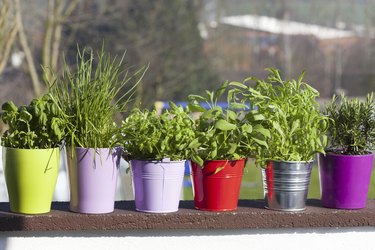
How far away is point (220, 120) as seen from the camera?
2133mm

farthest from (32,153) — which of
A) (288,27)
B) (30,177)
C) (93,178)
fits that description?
(288,27)

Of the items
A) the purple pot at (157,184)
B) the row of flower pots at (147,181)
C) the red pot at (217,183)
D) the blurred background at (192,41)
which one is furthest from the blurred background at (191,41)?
the red pot at (217,183)

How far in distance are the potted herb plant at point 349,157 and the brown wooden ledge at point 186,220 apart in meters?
0.05

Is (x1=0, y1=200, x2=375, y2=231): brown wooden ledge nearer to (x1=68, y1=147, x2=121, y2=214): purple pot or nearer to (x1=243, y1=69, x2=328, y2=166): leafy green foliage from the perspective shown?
(x1=68, y1=147, x2=121, y2=214): purple pot

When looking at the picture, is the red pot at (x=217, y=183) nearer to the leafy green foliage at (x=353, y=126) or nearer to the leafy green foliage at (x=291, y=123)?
the leafy green foliage at (x=291, y=123)

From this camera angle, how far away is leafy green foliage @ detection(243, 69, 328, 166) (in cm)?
219

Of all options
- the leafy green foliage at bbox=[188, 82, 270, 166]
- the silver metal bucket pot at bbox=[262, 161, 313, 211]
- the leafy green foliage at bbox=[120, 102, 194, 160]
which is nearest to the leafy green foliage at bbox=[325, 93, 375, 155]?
the silver metal bucket pot at bbox=[262, 161, 313, 211]

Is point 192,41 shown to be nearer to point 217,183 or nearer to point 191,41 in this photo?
point 191,41

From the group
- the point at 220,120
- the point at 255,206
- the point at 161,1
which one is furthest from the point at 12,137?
the point at 161,1

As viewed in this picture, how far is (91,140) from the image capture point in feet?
7.04

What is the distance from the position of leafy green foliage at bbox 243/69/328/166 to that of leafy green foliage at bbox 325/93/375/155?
0.05m

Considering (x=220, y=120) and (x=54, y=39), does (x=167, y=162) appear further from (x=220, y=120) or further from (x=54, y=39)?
(x=54, y=39)

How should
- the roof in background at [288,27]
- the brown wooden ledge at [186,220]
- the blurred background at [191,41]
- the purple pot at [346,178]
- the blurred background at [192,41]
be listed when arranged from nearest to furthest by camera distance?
1. the brown wooden ledge at [186,220]
2. the purple pot at [346,178]
3. the blurred background at [192,41]
4. the blurred background at [191,41]
5. the roof in background at [288,27]

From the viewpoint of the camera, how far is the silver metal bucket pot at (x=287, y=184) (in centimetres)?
217
